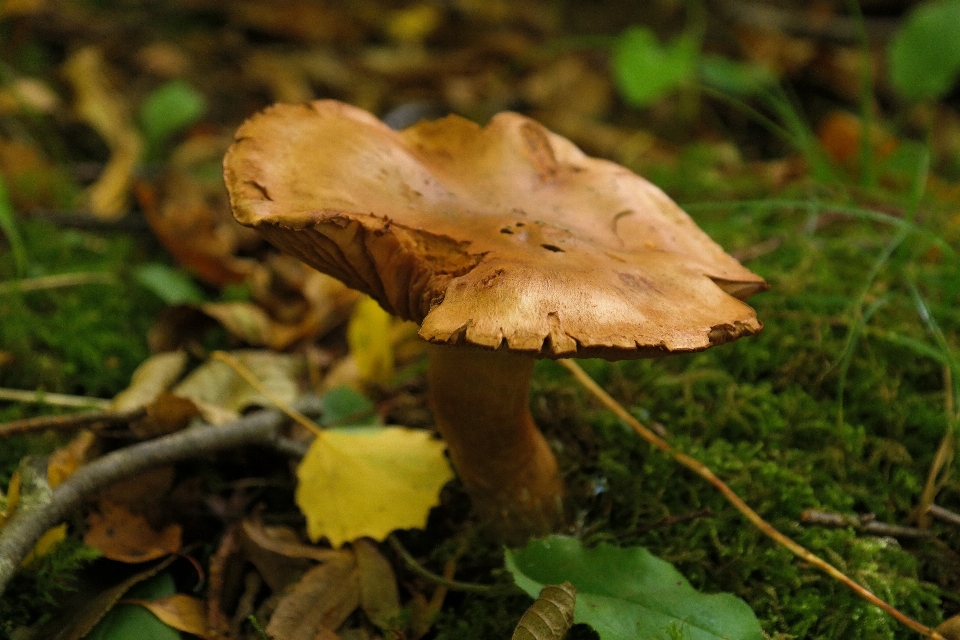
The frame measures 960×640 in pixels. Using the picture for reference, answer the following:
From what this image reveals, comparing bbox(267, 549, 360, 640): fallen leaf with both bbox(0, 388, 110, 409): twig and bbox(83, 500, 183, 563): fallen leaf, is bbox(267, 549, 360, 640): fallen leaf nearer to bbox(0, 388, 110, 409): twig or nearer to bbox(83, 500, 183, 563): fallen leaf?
bbox(83, 500, 183, 563): fallen leaf

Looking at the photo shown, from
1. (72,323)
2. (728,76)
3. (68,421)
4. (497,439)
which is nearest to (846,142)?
(728,76)

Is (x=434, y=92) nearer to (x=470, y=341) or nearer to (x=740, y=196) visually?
(x=740, y=196)

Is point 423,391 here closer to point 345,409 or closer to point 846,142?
point 345,409

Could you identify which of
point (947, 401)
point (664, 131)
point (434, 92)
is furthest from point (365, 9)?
point (947, 401)

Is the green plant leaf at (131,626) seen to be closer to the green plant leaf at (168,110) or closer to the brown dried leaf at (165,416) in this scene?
the brown dried leaf at (165,416)

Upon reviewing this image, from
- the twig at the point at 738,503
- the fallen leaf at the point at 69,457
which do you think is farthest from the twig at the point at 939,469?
the fallen leaf at the point at 69,457

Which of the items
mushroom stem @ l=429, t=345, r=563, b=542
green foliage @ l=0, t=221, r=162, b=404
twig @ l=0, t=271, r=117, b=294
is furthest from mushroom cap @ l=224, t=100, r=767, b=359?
twig @ l=0, t=271, r=117, b=294
